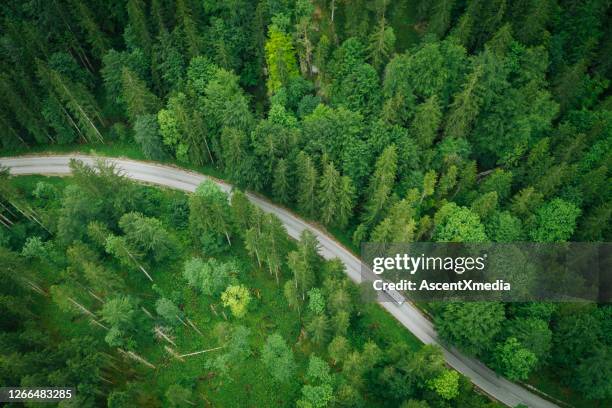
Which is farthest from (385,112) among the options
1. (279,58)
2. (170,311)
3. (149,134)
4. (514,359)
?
(170,311)

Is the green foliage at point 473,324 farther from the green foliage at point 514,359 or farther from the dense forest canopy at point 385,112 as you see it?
the green foliage at point 514,359

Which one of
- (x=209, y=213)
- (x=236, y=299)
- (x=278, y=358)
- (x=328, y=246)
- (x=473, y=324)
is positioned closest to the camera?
(x=473, y=324)

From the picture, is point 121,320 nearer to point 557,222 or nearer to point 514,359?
point 514,359

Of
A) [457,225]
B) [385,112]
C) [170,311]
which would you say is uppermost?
[385,112]

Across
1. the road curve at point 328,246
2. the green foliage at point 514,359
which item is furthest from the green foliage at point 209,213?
the green foliage at point 514,359

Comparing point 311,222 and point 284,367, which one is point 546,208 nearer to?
point 311,222

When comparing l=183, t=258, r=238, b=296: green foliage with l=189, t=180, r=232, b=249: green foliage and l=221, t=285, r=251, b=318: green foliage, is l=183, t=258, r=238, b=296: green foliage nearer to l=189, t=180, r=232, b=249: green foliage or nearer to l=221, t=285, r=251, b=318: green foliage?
l=221, t=285, r=251, b=318: green foliage

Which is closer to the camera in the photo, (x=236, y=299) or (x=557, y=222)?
(x=557, y=222)
